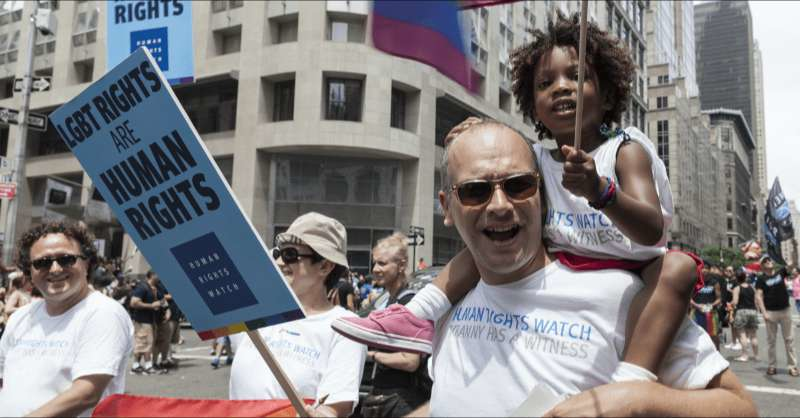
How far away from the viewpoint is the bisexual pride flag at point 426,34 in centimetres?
167

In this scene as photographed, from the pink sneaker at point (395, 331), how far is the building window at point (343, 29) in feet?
93.3

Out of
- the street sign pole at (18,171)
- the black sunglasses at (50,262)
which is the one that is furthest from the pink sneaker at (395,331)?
the street sign pole at (18,171)

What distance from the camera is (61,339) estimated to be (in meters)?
2.85

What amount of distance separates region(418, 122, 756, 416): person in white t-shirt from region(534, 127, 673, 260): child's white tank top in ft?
0.21

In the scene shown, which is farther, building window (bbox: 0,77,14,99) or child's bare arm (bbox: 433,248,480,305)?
building window (bbox: 0,77,14,99)

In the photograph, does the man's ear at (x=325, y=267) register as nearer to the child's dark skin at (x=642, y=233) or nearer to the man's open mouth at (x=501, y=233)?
the child's dark skin at (x=642, y=233)

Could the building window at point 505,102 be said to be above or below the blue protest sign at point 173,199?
above

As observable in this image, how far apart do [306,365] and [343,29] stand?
2814cm

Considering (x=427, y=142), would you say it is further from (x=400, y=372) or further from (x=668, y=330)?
(x=668, y=330)

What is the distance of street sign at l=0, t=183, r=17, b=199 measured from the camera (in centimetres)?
1423

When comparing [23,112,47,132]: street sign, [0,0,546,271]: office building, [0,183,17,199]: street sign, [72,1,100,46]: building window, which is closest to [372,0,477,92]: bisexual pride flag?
[23,112,47,132]: street sign

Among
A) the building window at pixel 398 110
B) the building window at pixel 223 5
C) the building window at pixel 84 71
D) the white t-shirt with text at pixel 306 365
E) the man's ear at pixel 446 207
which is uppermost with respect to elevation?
the building window at pixel 223 5

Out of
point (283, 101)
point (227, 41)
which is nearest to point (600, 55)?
point (283, 101)

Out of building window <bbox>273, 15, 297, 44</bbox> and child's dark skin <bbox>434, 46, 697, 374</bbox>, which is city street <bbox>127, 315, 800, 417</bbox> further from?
building window <bbox>273, 15, 297, 44</bbox>
